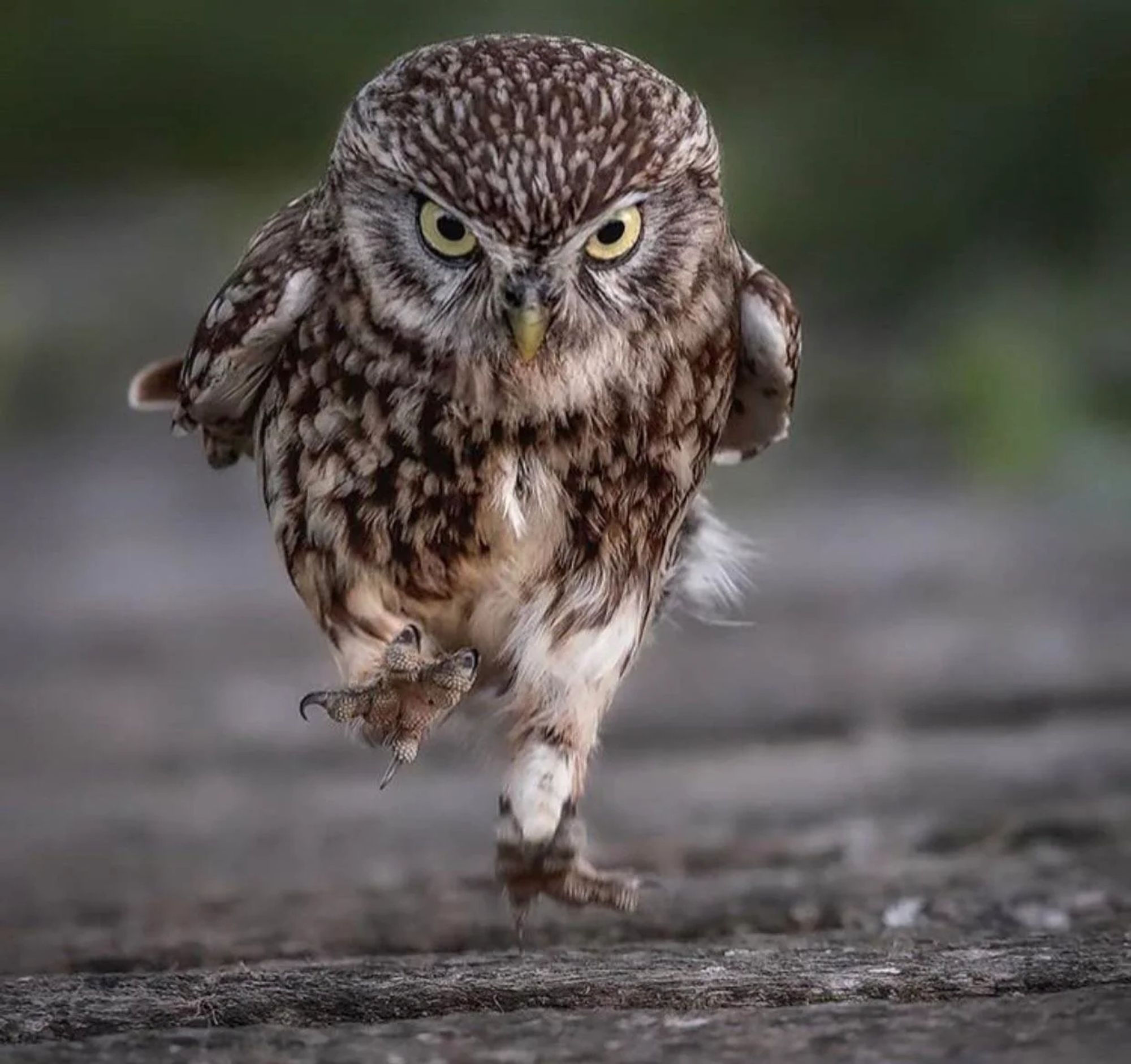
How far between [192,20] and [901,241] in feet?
12.9

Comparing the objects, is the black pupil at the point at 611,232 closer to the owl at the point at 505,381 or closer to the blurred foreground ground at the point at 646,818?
the owl at the point at 505,381

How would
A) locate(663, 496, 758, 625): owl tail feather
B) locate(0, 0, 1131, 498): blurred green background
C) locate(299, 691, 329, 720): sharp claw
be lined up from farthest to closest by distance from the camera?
1. locate(0, 0, 1131, 498): blurred green background
2. locate(663, 496, 758, 625): owl tail feather
3. locate(299, 691, 329, 720): sharp claw

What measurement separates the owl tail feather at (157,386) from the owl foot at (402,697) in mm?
1054

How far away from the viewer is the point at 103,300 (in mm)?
11938

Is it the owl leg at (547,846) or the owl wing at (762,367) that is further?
the owl wing at (762,367)

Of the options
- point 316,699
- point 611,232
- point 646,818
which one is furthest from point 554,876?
point 646,818

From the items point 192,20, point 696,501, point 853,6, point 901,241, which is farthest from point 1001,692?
point 192,20

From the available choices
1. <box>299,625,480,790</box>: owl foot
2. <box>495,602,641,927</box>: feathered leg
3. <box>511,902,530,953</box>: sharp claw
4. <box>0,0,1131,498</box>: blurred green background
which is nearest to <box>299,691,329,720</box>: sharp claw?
<box>299,625,480,790</box>: owl foot

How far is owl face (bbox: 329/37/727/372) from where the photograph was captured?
145 inches

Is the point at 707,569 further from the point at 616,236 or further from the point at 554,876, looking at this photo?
the point at 616,236

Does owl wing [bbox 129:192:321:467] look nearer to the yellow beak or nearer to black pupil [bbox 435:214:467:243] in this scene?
black pupil [bbox 435:214:467:243]

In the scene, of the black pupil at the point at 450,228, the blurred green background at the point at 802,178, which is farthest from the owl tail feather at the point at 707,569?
the blurred green background at the point at 802,178

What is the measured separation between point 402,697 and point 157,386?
1.17 meters

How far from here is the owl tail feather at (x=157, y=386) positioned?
195 inches
